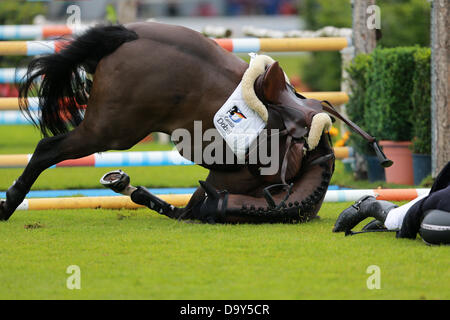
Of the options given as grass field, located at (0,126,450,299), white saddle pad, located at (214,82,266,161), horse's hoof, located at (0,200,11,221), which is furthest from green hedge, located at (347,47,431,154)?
horse's hoof, located at (0,200,11,221)

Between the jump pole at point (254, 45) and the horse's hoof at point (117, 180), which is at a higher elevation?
the jump pole at point (254, 45)

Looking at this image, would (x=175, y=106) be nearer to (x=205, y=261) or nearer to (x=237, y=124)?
(x=237, y=124)

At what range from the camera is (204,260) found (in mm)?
4371

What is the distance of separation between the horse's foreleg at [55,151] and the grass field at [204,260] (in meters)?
0.29

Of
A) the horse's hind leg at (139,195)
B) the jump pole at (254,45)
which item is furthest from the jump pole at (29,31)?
the horse's hind leg at (139,195)

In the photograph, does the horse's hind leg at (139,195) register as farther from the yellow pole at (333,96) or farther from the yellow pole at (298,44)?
the yellow pole at (333,96)

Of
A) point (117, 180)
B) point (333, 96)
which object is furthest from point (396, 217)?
point (333, 96)

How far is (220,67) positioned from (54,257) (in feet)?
5.93

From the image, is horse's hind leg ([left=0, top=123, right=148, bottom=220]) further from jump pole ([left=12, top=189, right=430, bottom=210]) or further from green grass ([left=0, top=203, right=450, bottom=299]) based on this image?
jump pole ([left=12, top=189, right=430, bottom=210])

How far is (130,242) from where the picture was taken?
4.93 metres

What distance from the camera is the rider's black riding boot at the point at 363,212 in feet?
16.8

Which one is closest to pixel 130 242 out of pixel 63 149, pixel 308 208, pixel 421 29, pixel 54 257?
pixel 54 257
